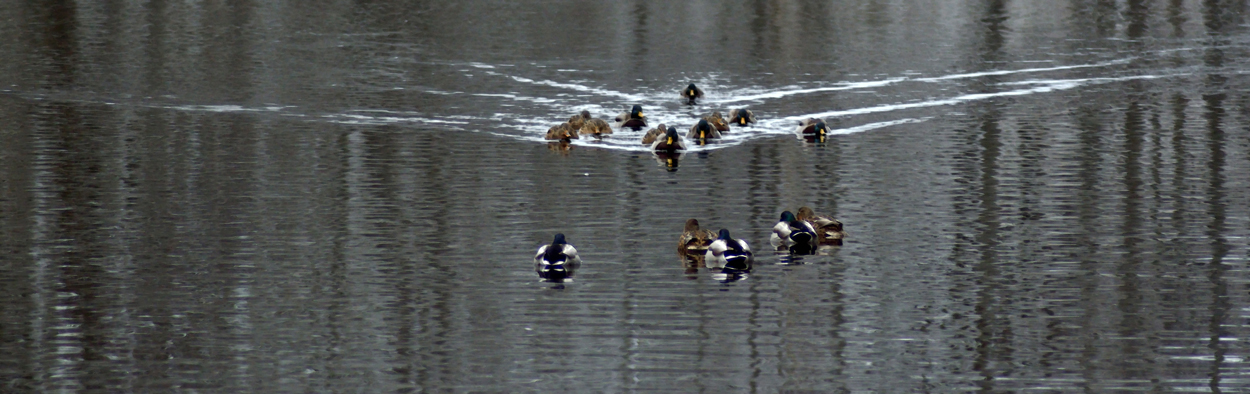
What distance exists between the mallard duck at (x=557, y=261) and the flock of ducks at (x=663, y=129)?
10275mm

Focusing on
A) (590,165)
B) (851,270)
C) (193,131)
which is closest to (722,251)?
(851,270)

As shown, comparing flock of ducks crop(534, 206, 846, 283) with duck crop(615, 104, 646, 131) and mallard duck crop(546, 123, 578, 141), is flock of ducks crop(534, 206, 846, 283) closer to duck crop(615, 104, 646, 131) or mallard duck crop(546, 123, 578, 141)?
mallard duck crop(546, 123, 578, 141)

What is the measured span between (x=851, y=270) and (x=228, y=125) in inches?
682

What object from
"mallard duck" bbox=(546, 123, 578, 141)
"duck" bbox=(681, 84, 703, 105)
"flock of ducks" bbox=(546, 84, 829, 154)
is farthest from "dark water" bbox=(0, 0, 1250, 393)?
"mallard duck" bbox=(546, 123, 578, 141)

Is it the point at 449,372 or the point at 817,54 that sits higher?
the point at 817,54

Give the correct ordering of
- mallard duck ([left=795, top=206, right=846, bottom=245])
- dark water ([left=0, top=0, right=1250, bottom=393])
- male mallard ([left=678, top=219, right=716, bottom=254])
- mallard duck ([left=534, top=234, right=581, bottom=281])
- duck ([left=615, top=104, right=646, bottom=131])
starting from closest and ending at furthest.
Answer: dark water ([left=0, top=0, right=1250, bottom=393]) → mallard duck ([left=534, top=234, right=581, bottom=281]) → male mallard ([left=678, top=219, right=716, bottom=254]) → mallard duck ([left=795, top=206, right=846, bottom=245]) → duck ([left=615, top=104, right=646, bottom=131])

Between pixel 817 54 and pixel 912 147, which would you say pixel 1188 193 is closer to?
pixel 912 147

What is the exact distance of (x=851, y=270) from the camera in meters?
18.8

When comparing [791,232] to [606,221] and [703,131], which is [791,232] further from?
[703,131]

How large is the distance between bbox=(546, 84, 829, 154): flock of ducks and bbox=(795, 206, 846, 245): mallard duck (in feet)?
27.2

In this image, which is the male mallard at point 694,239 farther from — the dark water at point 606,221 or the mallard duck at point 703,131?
the mallard duck at point 703,131

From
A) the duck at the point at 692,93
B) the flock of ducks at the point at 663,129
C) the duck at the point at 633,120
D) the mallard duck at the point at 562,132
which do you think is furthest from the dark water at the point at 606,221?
the duck at the point at 633,120

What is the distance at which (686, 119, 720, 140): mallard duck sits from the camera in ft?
99.8

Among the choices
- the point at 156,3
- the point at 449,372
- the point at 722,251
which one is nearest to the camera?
the point at 449,372
